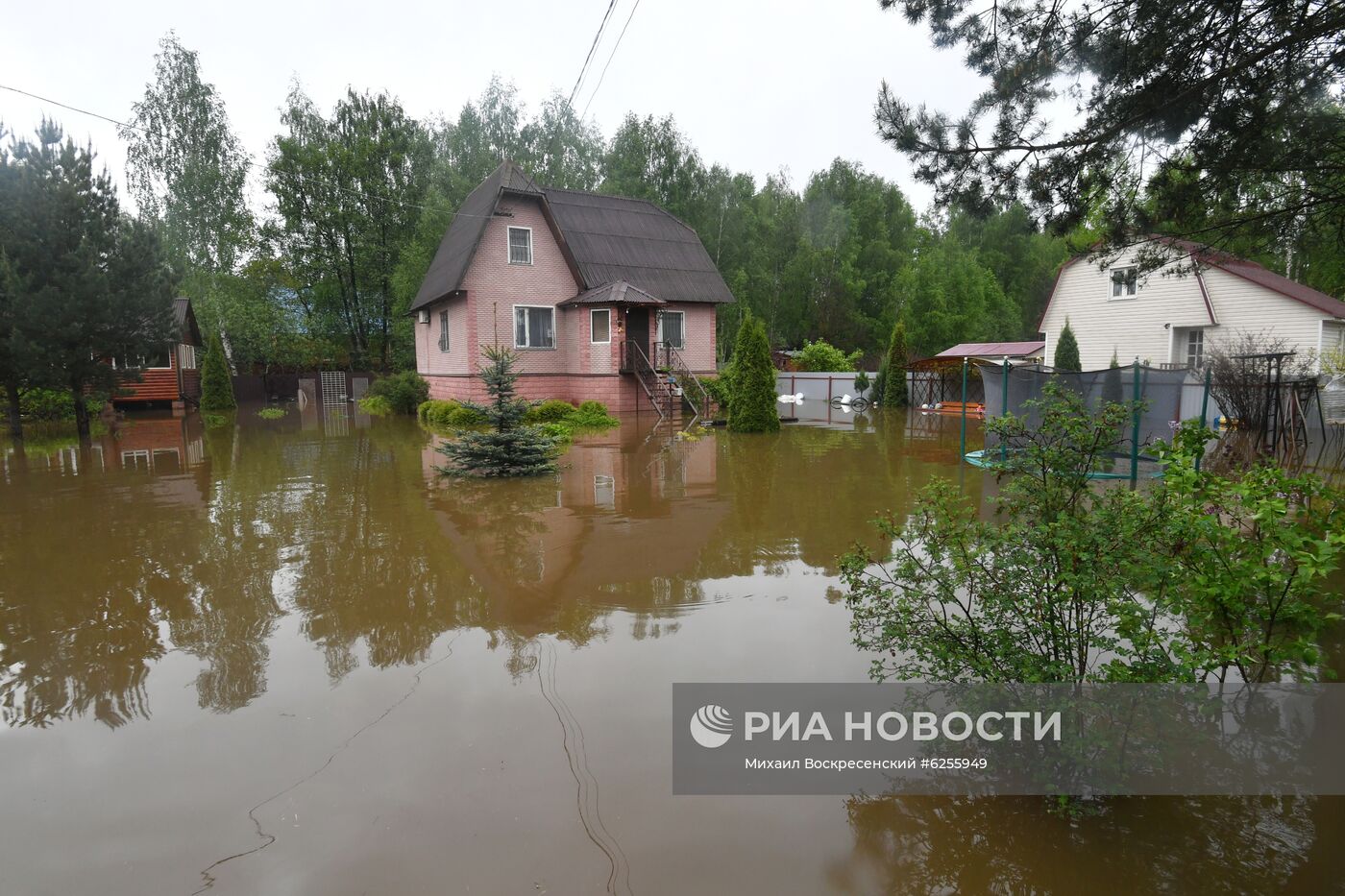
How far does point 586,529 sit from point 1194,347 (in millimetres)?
21540

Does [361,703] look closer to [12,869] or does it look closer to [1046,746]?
[12,869]

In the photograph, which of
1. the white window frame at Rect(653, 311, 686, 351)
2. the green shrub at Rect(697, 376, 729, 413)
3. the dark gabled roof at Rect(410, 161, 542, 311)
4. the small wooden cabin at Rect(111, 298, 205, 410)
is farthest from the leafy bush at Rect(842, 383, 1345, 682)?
the small wooden cabin at Rect(111, 298, 205, 410)

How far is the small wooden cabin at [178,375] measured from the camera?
2684cm

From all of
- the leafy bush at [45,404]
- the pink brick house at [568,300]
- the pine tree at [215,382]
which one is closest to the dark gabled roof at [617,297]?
the pink brick house at [568,300]

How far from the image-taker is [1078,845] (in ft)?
10.1

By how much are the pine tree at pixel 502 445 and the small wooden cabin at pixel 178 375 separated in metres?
17.5

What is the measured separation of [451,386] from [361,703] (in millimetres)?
20700

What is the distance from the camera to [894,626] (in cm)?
344

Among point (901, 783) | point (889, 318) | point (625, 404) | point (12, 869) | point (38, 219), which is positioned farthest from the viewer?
point (889, 318)

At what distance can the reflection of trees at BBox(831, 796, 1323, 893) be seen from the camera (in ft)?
9.52

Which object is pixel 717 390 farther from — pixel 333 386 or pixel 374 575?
pixel 333 386

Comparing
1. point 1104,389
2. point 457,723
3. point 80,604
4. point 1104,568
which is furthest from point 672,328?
point 1104,568

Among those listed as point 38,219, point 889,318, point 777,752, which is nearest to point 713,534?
point 777,752

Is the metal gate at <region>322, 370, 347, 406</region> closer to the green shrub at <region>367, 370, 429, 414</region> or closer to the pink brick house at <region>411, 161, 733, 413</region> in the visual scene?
the green shrub at <region>367, 370, 429, 414</region>
